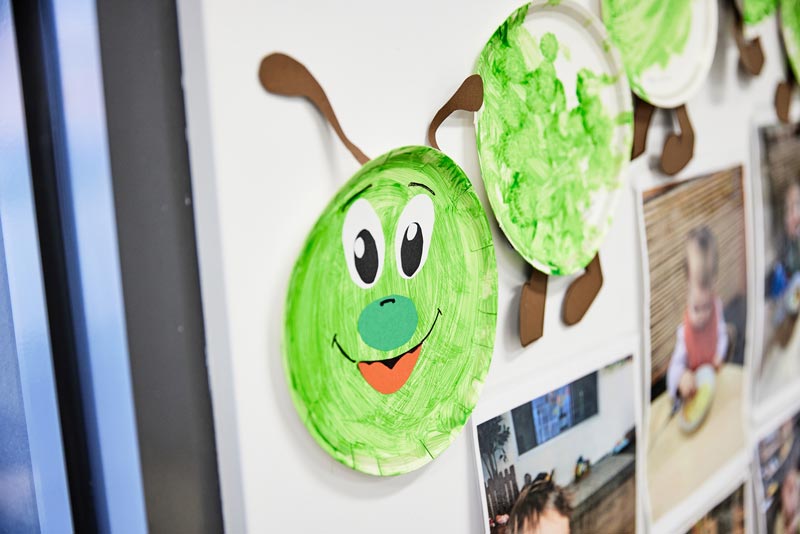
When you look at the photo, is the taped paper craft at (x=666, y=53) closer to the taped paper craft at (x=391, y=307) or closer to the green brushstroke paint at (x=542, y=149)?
the green brushstroke paint at (x=542, y=149)

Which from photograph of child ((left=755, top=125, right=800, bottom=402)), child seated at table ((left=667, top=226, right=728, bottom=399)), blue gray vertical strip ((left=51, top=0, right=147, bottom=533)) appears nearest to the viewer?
blue gray vertical strip ((left=51, top=0, right=147, bottom=533))

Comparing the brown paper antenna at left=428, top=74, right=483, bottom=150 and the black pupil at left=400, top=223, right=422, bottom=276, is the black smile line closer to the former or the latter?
the black pupil at left=400, top=223, right=422, bottom=276

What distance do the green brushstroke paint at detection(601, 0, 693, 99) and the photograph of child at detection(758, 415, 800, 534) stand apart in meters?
0.87

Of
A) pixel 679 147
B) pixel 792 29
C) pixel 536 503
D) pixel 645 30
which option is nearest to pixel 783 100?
pixel 792 29

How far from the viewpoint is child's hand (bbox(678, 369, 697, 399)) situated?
1159 mm

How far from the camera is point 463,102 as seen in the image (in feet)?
2.35

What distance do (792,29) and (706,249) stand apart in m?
0.50

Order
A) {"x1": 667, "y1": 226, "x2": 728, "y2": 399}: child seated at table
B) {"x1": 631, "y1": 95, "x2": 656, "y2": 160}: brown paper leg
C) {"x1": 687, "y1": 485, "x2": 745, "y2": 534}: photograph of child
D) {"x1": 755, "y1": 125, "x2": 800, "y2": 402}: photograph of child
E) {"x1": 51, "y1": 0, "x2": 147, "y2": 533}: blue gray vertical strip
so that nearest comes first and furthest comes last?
{"x1": 51, "y1": 0, "x2": 147, "y2": 533}: blue gray vertical strip
{"x1": 631, "y1": 95, "x2": 656, "y2": 160}: brown paper leg
{"x1": 667, "y1": 226, "x2": 728, "y2": 399}: child seated at table
{"x1": 687, "y1": 485, "x2": 745, "y2": 534}: photograph of child
{"x1": 755, "y1": 125, "x2": 800, "y2": 402}: photograph of child

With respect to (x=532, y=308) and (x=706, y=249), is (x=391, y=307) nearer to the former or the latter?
(x=532, y=308)

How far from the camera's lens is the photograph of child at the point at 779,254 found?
4.43 ft

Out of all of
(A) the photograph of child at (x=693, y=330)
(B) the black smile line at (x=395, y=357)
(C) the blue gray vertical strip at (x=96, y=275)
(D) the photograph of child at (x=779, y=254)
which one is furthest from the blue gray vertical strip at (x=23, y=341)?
(D) the photograph of child at (x=779, y=254)

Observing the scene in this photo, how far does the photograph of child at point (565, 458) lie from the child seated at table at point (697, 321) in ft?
0.49

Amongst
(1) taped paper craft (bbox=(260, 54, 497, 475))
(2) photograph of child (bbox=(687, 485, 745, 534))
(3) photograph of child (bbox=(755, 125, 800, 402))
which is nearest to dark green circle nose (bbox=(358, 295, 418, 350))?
(1) taped paper craft (bbox=(260, 54, 497, 475))

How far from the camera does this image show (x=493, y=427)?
2.70 feet
